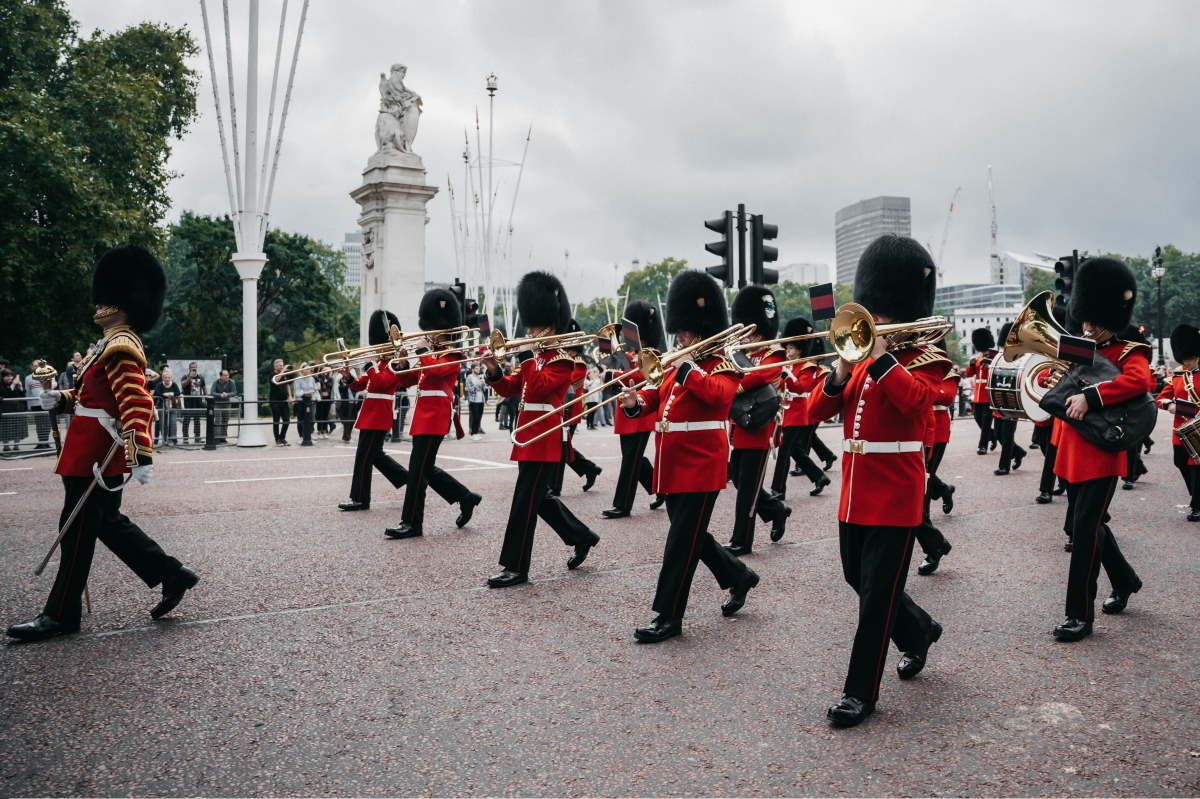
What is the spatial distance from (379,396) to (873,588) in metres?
6.00

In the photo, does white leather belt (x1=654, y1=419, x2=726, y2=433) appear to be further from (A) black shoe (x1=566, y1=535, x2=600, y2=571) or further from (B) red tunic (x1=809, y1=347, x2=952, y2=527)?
(A) black shoe (x1=566, y1=535, x2=600, y2=571)

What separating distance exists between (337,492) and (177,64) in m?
22.7

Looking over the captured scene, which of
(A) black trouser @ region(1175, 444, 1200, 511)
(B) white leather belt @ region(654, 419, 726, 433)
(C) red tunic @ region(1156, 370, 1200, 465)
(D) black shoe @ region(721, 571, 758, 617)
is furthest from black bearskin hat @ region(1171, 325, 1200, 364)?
(B) white leather belt @ region(654, 419, 726, 433)

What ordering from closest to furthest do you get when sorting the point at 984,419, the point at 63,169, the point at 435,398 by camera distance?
the point at 435,398
the point at 984,419
the point at 63,169

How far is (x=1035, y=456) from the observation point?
50.1 ft

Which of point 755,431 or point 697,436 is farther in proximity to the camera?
point 755,431

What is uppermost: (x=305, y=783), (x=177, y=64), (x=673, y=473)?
(x=177, y=64)

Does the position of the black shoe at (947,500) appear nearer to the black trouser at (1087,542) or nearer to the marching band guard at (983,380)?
the marching band guard at (983,380)

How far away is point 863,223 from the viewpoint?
9719 centimetres

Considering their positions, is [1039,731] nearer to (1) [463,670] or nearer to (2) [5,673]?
(1) [463,670]

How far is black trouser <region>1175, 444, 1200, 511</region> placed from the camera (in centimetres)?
881

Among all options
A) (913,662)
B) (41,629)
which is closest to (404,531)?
(41,629)

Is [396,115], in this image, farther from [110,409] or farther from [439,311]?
[110,409]

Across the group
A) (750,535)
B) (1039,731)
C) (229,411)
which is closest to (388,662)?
(1039,731)
